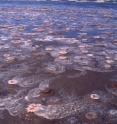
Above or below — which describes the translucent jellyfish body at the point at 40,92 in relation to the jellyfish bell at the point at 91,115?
above

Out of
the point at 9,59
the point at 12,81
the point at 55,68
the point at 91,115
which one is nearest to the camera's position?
the point at 91,115

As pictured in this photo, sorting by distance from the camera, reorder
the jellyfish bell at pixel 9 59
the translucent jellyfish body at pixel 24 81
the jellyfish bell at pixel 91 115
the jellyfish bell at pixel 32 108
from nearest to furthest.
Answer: the jellyfish bell at pixel 91 115 → the jellyfish bell at pixel 32 108 → the translucent jellyfish body at pixel 24 81 → the jellyfish bell at pixel 9 59

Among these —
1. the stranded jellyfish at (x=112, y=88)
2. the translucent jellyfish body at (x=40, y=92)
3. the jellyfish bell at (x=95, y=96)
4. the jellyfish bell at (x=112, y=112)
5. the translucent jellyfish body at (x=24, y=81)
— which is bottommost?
the jellyfish bell at (x=112, y=112)

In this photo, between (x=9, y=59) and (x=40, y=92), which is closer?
(x=40, y=92)

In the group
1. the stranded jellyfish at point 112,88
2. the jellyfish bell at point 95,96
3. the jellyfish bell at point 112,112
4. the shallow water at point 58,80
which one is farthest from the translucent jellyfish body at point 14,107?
the stranded jellyfish at point 112,88

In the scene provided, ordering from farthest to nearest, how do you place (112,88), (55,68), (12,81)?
(55,68)
(12,81)
(112,88)

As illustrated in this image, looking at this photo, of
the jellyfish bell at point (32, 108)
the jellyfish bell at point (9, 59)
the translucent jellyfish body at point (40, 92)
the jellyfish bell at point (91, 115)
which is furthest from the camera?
the jellyfish bell at point (9, 59)

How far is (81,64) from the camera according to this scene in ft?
16.9

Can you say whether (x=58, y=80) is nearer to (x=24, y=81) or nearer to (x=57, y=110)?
(x=24, y=81)

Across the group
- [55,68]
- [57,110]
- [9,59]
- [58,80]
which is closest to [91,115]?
[57,110]

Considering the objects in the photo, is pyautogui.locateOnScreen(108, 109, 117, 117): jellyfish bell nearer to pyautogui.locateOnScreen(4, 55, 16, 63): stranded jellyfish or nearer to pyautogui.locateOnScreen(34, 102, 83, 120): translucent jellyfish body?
pyautogui.locateOnScreen(34, 102, 83, 120): translucent jellyfish body

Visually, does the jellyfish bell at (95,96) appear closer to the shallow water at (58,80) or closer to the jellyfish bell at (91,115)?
the shallow water at (58,80)

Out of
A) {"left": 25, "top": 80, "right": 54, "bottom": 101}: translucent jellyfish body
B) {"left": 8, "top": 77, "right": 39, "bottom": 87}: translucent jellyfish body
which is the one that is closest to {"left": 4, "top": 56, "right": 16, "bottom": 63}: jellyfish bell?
{"left": 8, "top": 77, "right": 39, "bottom": 87}: translucent jellyfish body

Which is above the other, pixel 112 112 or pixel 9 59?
pixel 9 59
